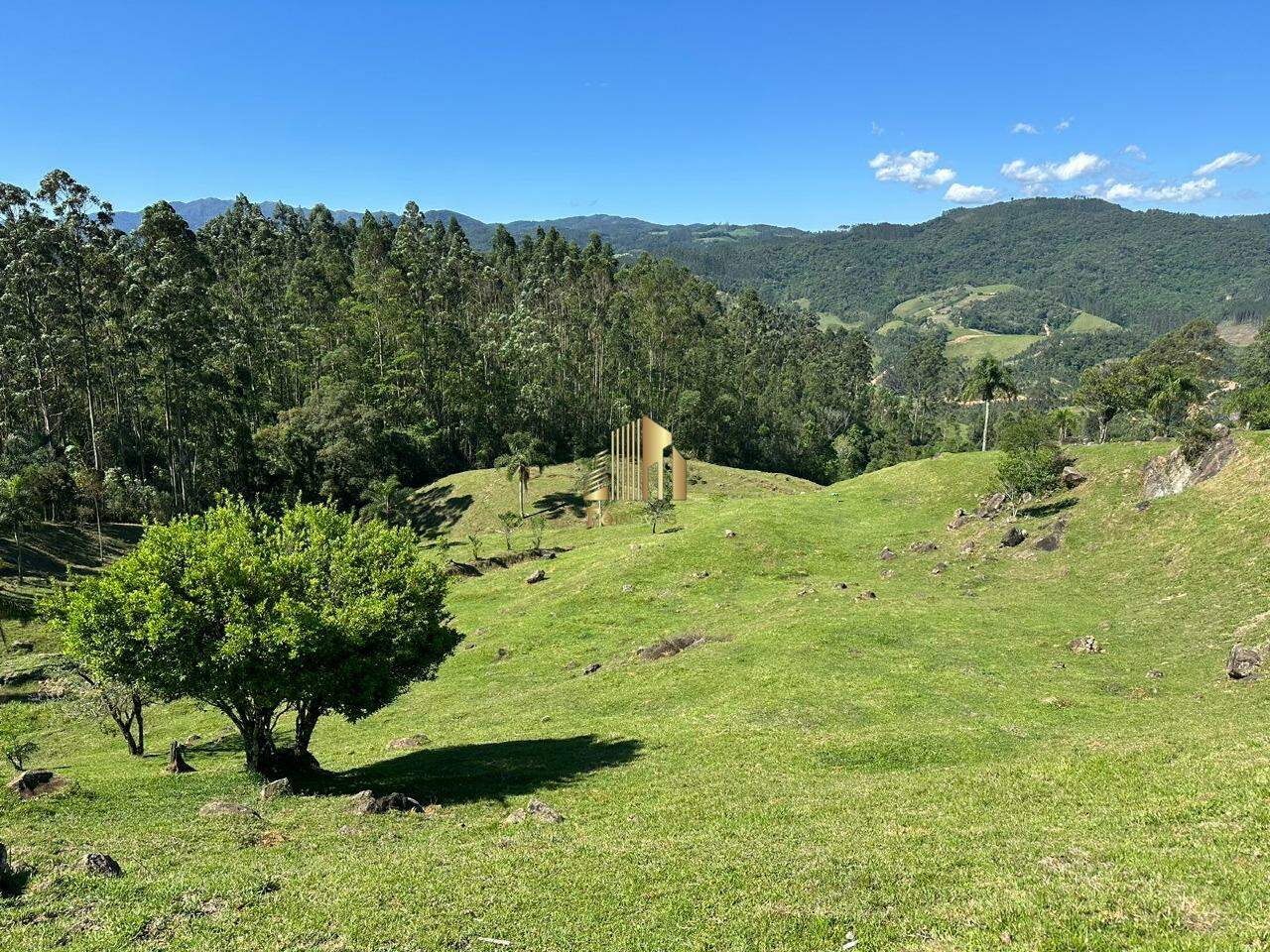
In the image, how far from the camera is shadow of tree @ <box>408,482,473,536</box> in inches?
4978

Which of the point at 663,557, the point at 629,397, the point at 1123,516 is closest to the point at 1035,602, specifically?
the point at 1123,516

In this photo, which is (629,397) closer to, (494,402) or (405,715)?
(494,402)

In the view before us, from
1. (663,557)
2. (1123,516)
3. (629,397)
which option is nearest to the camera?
(1123,516)

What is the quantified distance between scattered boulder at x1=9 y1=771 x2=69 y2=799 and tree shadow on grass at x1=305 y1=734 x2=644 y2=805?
990cm

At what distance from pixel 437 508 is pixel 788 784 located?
111813mm

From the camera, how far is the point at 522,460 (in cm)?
11569

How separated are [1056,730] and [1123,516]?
134 ft

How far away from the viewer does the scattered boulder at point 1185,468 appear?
2446 inches

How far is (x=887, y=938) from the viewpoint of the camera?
47.7 feet

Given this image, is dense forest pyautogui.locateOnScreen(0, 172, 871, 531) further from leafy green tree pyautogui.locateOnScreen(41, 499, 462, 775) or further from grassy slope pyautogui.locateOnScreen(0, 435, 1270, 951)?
leafy green tree pyautogui.locateOnScreen(41, 499, 462, 775)

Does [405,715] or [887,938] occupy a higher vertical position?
[887,938]

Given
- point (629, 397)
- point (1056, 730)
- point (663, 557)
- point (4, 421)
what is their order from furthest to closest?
point (629, 397), point (4, 421), point (663, 557), point (1056, 730)

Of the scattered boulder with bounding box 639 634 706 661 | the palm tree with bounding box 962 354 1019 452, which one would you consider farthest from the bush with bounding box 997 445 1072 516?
the scattered boulder with bounding box 639 634 706 661

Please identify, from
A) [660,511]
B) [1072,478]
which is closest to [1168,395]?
[1072,478]
